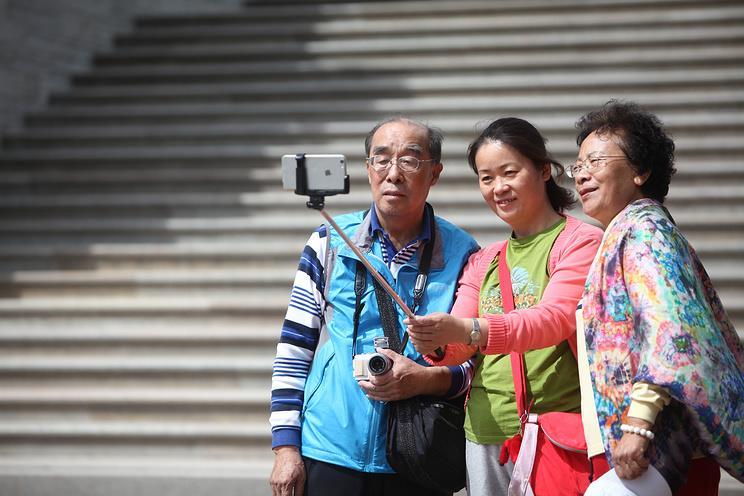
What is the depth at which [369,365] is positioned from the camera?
251cm

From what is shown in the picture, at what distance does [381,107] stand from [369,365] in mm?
4805

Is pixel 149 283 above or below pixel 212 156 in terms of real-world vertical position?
below

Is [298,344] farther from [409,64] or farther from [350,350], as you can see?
[409,64]

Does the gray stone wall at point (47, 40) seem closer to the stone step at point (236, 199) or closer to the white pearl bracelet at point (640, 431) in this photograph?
the stone step at point (236, 199)

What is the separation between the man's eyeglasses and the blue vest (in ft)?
0.65

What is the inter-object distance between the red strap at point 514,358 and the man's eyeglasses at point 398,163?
0.44 metres

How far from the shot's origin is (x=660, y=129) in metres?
2.37

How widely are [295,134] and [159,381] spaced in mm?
2377

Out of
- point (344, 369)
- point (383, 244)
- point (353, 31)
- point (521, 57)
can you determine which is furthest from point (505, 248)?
point (353, 31)

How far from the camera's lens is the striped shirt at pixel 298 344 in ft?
8.84

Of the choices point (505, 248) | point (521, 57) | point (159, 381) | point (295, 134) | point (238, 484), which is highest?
point (521, 57)

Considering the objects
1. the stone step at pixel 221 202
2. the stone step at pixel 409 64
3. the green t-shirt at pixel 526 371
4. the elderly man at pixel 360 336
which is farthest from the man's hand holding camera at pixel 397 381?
the stone step at pixel 409 64

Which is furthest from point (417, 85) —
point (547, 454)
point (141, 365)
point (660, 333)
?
point (660, 333)

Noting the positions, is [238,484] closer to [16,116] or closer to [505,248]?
[505,248]
